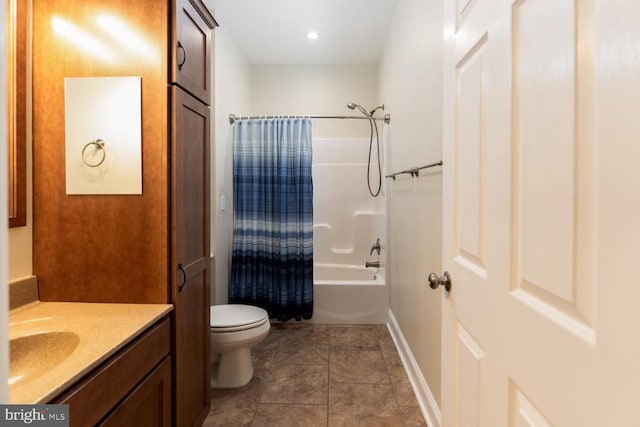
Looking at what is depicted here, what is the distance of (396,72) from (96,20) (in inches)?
79.3

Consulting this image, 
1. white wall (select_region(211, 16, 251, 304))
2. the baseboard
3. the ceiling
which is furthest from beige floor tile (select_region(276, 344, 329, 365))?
the ceiling

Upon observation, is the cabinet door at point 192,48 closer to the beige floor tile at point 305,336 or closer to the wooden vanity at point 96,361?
the wooden vanity at point 96,361

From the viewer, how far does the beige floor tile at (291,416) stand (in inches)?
66.6

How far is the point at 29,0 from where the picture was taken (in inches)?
48.9

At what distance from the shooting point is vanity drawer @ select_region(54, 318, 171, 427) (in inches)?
31.2

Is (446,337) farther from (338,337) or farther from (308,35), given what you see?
(308,35)

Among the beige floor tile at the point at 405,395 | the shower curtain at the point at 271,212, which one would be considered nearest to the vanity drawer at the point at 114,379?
the beige floor tile at the point at 405,395

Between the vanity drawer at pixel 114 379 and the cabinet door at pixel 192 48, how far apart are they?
0.98 meters

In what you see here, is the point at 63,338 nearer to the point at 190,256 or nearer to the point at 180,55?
the point at 190,256

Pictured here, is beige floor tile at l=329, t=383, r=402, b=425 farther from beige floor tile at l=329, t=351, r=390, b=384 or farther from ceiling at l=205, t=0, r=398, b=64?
ceiling at l=205, t=0, r=398, b=64

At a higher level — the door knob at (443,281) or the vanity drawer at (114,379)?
the door knob at (443,281)

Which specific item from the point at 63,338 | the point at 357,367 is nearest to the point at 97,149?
the point at 63,338

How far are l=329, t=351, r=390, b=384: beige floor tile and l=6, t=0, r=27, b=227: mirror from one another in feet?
6.06

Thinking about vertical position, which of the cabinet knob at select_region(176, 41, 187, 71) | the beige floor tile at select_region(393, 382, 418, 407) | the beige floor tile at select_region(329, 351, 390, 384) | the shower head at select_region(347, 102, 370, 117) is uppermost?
the shower head at select_region(347, 102, 370, 117)
